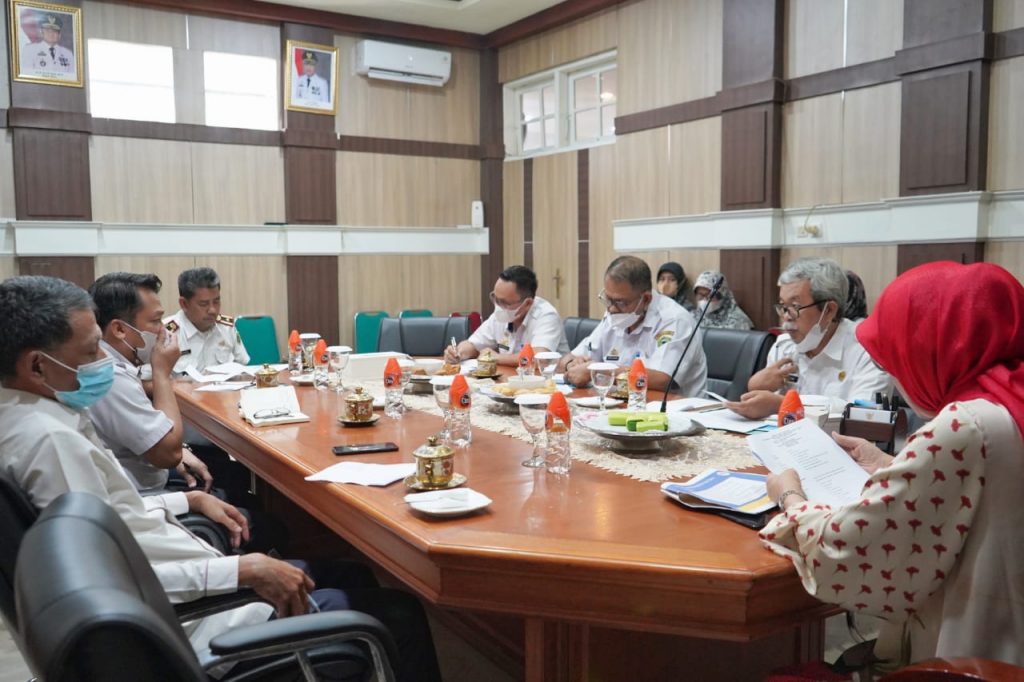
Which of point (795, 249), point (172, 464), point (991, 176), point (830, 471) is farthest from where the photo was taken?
point (795, 249)

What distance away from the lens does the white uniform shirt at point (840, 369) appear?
2.60m

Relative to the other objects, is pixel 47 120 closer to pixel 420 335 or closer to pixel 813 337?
pixel 420 335

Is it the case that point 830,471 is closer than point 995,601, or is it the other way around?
point 995,601

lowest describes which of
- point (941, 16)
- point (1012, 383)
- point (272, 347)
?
point (272, 347)

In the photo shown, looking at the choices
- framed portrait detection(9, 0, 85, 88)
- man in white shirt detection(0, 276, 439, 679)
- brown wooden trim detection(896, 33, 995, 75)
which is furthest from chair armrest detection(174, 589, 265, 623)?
framed portrait detection(9, 0, 85, 88)

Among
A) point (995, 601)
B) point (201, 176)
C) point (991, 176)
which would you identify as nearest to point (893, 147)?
point (991, 176)

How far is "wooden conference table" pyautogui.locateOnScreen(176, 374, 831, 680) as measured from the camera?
4.23ft

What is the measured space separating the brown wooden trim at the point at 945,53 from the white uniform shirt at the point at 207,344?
382 centimetres

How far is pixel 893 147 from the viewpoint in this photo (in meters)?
4.49

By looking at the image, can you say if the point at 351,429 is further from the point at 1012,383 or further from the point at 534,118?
the point at 534,118

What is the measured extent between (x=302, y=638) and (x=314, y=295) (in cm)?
578

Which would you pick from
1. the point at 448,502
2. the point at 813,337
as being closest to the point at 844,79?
the point at 813,337

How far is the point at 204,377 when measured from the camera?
11.8 ft

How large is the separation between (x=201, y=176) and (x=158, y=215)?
17.7 inches
